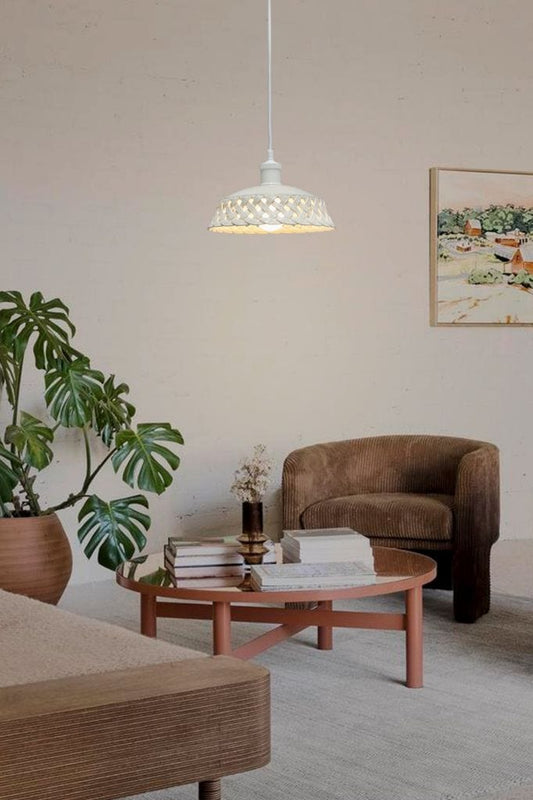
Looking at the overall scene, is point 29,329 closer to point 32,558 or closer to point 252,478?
point 32,558

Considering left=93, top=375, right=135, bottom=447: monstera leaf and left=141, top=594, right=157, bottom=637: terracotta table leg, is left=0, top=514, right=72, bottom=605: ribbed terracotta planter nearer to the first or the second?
left=93, top=375, right=135, bottom=447: monstera leaf

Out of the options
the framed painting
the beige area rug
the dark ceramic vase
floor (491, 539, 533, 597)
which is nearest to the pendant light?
the dark ceramic vase

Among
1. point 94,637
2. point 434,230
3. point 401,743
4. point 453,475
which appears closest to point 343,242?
point 434,230

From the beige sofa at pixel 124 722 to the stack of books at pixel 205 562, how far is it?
1897mm

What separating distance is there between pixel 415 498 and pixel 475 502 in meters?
0.36

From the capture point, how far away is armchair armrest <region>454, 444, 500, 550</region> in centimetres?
468

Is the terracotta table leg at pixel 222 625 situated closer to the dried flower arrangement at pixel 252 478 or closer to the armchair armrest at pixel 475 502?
the dried flower arrangement at pixel 252 478

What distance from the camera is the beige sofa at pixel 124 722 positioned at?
156cm

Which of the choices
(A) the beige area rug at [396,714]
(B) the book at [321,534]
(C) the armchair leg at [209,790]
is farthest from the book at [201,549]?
(C) the armchair leg at [209,790]

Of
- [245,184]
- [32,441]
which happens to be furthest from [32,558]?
[245,184]

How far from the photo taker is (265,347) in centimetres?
625

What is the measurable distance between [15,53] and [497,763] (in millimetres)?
4027

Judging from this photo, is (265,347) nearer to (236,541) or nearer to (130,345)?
(130,345)

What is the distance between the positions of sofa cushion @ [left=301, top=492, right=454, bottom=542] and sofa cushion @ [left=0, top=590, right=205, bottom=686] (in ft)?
8.86
